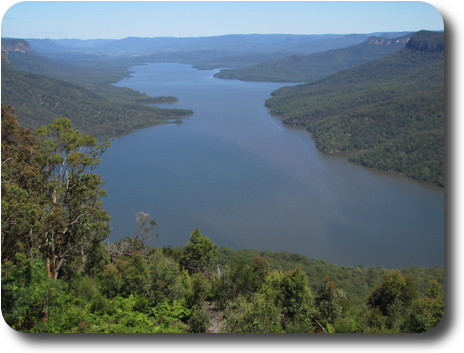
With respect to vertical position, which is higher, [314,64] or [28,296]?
[314,64]

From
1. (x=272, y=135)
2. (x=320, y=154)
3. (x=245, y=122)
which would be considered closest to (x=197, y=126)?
(x=245, y=122)

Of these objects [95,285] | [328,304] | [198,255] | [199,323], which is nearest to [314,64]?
[198,255]

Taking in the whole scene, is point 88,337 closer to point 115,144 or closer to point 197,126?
point 115,144

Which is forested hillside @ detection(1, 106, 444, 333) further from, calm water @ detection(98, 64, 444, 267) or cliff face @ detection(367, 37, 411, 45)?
cliff face @ detection(367, 37, 411, 45)

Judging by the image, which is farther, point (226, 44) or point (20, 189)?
point (226, 44)

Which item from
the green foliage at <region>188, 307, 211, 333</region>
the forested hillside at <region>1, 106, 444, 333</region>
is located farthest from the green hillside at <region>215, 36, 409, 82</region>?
the green foliage at <region>188, 307, 211, 333</region>

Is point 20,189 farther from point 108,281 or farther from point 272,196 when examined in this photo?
point 272,196

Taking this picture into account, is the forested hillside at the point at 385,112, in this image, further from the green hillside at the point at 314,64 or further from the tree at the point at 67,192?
the green hillside at the point at 314,64
